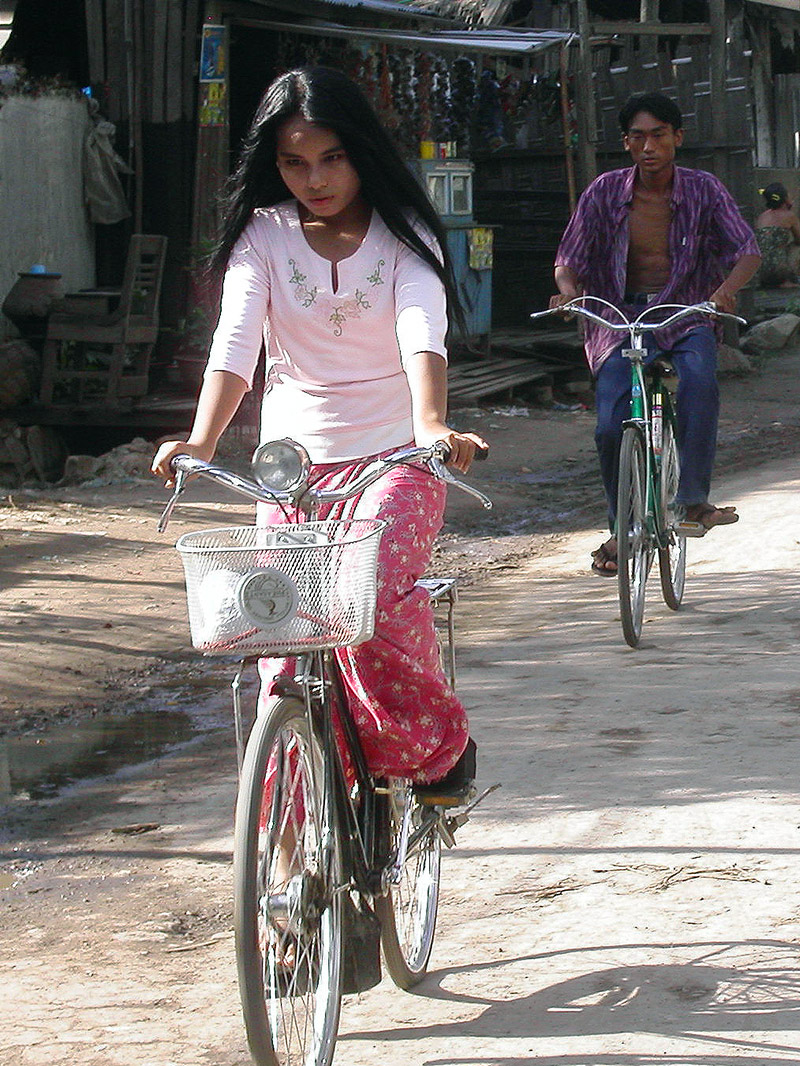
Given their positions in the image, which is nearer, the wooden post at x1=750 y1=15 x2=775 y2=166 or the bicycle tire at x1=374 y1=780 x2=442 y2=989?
the bicycle tire at x1=374 y1=780 x2=442 y2=989

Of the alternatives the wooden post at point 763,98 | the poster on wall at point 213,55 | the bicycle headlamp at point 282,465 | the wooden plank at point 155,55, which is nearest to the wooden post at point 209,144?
the poster on wall at point 213,55

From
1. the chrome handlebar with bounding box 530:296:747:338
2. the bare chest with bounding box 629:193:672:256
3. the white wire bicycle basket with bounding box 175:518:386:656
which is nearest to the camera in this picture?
the white wire bicycle basket with bounding box 175:518:386:656

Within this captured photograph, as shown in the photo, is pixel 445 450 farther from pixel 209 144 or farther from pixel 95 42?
pixel 95 42

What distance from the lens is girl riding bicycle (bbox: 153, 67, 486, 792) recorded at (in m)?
2.85

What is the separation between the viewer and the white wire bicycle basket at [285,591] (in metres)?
2.38

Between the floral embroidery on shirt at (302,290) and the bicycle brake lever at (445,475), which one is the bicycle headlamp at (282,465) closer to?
the bicycle brake lever at (445,475)

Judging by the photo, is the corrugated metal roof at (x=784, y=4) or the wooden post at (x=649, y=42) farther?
the corrugated metal roof at (x=784, y=4)

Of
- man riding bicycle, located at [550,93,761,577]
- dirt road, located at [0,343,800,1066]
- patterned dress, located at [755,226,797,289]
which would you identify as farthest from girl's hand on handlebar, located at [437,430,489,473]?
patterned dress, located at [755,226,797,289]

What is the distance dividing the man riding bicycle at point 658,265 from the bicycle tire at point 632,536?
201 millimetres

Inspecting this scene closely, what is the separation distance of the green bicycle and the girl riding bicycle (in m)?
2.83

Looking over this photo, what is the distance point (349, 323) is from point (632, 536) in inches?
126

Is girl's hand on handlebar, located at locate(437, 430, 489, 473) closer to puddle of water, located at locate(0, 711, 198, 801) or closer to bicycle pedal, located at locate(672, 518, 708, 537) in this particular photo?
puddle of water, located at locate(0, 711, 198, 801)

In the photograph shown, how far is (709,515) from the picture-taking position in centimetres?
639

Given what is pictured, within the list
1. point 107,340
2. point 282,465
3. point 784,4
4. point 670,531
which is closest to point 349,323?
point 282,465
